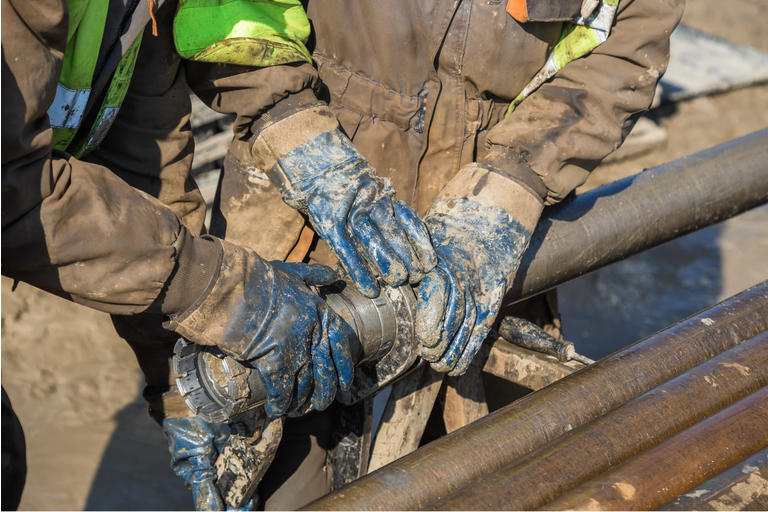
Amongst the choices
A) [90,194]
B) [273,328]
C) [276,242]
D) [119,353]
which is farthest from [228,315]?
[119,353]

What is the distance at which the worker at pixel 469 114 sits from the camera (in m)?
1.97

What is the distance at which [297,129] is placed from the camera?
1.99 m

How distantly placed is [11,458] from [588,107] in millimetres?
1731

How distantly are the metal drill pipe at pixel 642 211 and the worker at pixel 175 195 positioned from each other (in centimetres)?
39

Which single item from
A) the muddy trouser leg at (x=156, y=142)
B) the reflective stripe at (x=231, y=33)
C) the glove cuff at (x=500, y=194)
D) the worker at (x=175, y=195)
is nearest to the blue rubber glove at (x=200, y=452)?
the worker at (x=175, y=195)

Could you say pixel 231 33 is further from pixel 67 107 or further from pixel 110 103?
pixel 67 107

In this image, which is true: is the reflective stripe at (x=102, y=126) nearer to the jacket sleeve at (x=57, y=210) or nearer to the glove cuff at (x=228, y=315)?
the jacket sleeve at (x=57, y=210)

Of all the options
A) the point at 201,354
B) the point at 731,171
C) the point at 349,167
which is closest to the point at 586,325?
the point at 731,171

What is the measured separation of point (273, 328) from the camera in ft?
5.38

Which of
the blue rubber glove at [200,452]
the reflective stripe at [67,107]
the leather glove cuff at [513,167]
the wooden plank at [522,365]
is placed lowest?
the blue rubber glove at [200,452]

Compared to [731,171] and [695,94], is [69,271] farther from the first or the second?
[695,94]

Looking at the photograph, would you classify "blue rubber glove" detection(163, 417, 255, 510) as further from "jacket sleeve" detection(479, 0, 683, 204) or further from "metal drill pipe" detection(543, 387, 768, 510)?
"metal drill pipe" detection(543, 387, 768, 510)

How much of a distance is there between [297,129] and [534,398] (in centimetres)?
84

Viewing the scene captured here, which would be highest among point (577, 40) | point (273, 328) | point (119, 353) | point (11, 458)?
point (577, 40)
